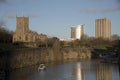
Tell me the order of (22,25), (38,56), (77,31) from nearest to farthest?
(38,56)
(22,25)
(77,31)

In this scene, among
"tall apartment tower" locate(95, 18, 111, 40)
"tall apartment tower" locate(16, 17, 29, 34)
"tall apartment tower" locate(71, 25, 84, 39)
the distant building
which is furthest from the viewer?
"tall apartment tower" locate(71, 25, 84, 39)

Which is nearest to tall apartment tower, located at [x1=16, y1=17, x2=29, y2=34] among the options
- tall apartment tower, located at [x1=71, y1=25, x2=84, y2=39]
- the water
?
the water

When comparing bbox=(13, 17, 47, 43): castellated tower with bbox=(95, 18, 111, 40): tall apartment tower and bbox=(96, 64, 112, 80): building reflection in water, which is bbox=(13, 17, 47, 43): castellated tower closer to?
bbox=(96, 64, 112, 80): building reflection in water

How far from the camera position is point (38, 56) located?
58469mm

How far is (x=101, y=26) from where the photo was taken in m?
146

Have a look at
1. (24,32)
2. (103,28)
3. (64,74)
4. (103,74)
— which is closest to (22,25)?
(24,32)

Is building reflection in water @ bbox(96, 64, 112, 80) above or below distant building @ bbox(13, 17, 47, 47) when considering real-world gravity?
below

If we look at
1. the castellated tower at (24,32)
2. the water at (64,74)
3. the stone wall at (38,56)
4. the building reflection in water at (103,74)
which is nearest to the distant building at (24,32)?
the castellated tower at (24,32)

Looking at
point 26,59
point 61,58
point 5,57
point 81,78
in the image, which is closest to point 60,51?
point 61,58

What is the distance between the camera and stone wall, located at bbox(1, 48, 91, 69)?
4512 centimetres

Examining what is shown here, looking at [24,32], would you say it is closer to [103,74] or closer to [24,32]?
[24,32]

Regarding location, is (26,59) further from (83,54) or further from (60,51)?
(83,54)

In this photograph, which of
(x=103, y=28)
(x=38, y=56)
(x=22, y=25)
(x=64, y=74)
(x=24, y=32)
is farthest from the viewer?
(x=103, y=28)

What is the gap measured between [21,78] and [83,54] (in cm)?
4760
